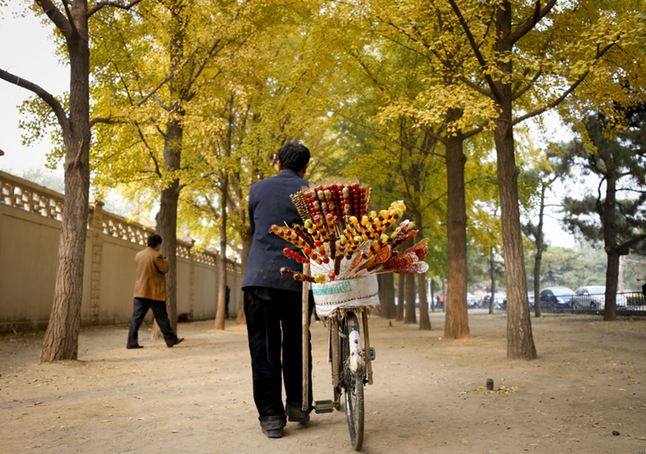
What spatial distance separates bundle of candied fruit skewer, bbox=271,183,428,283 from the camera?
13.6ft

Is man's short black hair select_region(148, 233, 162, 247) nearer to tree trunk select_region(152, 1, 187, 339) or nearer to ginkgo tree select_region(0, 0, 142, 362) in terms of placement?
tree trunk select_region(152, 1, 187, 339)

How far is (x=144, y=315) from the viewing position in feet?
38.0

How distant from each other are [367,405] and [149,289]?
704cm

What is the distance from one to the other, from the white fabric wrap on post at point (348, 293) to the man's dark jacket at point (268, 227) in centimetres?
49

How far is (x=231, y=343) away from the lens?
45.1ft

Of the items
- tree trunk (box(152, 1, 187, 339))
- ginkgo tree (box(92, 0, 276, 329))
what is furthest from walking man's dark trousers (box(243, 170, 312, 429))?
tree trunk (box(152, 1, 187, 339))

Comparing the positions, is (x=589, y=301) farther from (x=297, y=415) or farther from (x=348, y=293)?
(x=348, y=293)

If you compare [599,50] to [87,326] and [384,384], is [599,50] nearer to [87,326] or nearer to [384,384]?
[384,384]

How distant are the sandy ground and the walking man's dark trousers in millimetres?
306

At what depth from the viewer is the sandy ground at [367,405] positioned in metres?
4.38

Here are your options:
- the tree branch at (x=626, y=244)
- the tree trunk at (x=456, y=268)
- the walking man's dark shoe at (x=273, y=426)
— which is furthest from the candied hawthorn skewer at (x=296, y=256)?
the tree branch at (x=626, y=244)

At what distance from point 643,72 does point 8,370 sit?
10.9m

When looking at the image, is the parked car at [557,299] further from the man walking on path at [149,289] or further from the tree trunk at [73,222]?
the tree trunk at [73,222]

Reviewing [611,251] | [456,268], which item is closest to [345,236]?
[456,268]
